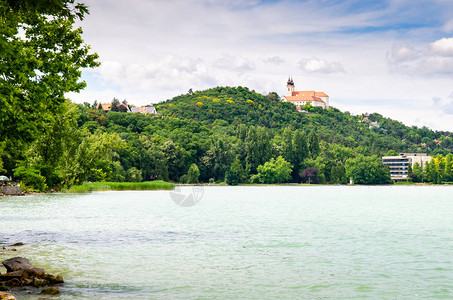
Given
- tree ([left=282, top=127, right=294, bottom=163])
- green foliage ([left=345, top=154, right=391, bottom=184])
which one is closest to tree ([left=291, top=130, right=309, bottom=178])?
tree ([left=282, top=127, right=294, bottom=163])

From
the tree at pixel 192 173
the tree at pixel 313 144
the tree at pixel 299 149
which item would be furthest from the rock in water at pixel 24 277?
the tree at pixel 313 144

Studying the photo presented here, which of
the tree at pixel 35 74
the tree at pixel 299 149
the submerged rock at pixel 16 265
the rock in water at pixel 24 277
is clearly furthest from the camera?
the tree at pixel 299 149

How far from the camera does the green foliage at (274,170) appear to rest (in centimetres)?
14300

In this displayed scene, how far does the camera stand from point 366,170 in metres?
168

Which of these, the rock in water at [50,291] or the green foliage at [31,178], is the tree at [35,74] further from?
the green foliage at [31,178]

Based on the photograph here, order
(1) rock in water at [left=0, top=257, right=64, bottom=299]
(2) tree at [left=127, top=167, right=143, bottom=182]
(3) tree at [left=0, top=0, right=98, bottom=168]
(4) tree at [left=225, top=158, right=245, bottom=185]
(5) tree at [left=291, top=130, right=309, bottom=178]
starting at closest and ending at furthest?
(1) rock in water at [left=0, top=257, right=64, bottom=299] → (3) tree at [left=0, top=0, right=98, bottom=168] → (2) tree at [left=127, top=167, right=143, bottom=182] → (4) tree at [left=225, top=158, right=245, bottom=185] → (5) tree at [left=291, top=130, right=309, bottom=178]

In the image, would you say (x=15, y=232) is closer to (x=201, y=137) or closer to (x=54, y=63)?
(x=54, y=63)

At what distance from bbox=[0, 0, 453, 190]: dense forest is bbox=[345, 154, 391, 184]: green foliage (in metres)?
0.36

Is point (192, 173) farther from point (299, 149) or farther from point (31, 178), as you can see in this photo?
point (31, 178)

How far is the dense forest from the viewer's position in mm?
18531

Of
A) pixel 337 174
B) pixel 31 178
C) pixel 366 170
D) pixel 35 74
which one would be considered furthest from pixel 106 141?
pixel 366 170

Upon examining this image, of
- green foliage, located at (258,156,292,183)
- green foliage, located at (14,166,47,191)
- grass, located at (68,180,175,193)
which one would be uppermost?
green foliage, located at (258,156,292,183)

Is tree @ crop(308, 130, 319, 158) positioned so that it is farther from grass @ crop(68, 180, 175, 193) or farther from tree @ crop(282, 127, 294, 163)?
grass @ crop(68, 180, 175, 193)

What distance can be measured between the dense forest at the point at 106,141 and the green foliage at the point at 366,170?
0.36m
